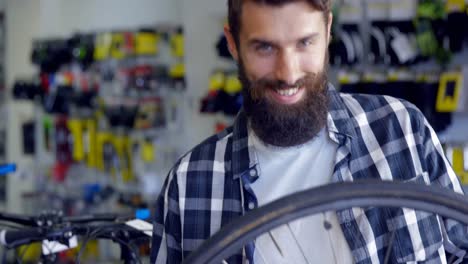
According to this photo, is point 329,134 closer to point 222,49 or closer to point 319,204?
point 319,204

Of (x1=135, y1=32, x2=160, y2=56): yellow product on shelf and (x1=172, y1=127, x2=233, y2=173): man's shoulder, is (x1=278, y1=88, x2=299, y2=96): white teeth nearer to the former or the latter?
(x1=172, y1=127, x2=233, y2=173): man's shoulder

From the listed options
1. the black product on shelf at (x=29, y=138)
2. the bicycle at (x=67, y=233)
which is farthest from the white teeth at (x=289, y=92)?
the black product on shelf at (x=29, y=138)

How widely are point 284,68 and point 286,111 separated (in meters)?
0.13

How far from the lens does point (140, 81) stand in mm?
4809

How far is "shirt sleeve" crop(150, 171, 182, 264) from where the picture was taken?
132 centimetres

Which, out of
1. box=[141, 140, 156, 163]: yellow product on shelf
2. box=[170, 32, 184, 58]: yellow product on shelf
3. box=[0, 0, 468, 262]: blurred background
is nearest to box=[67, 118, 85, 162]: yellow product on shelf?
box=[0, 0, 468, 262]: blurred background

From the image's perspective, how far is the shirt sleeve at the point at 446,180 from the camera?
1.17m

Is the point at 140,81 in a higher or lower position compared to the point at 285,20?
lower

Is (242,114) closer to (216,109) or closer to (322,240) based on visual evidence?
(322,240)

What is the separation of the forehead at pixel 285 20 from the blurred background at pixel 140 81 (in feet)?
7.91

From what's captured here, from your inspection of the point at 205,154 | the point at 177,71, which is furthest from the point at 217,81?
the point at 205,154

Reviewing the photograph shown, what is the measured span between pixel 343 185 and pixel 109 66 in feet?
14.5

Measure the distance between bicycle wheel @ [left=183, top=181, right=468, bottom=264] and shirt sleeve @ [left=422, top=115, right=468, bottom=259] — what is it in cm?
37

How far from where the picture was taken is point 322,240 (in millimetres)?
1216
